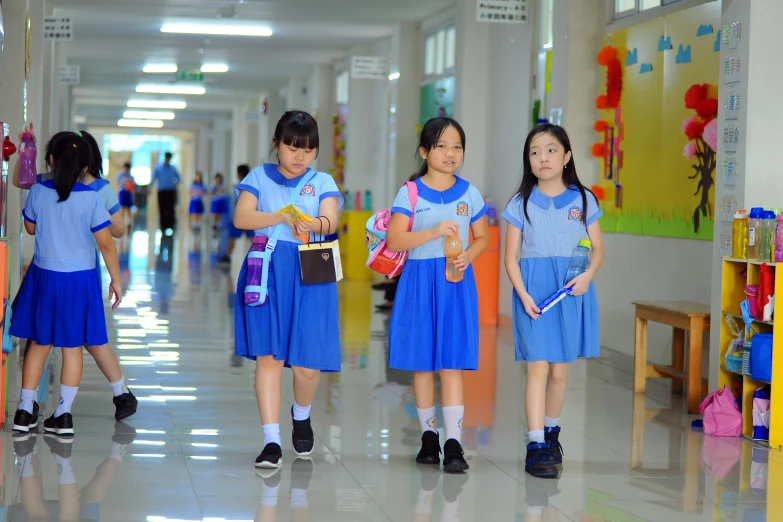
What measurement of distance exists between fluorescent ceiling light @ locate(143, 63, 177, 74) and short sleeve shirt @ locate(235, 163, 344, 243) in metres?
15.1

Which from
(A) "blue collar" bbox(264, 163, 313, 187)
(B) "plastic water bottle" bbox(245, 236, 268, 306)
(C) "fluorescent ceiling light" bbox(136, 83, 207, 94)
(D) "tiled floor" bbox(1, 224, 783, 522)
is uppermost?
(C) "fluorescent ceiling light" bbox(136, 83, 207, 94)

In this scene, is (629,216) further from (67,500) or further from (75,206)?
(67,500)

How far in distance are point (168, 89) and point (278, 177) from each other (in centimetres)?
1985

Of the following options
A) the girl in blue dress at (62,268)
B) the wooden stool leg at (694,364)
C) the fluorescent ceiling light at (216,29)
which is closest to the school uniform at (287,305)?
the girl in blue dress at (62,268)

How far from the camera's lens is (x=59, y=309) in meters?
4.43

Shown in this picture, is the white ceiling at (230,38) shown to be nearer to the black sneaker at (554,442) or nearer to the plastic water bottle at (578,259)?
the plastic water bottle at (578,259)

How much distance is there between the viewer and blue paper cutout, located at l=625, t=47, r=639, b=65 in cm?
742

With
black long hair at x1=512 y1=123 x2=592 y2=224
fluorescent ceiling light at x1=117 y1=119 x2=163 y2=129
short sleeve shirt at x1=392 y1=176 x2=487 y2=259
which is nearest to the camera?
short sleeve shirt at x1=392 y1=176 x2=487 y2=259

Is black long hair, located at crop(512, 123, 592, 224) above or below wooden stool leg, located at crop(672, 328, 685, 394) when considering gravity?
above

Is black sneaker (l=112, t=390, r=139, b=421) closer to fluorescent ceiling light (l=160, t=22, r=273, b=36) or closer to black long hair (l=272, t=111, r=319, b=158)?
black long hair (l=272, t=111, r=319, b=158)

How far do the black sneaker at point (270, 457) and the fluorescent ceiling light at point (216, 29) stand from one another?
1032 cm

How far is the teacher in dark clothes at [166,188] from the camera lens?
2130cm

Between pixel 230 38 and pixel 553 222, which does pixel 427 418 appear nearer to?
pixel 553 222

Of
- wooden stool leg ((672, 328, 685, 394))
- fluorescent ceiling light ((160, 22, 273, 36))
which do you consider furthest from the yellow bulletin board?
fluorescent ceiling light ((160, 22, 273, 36))
